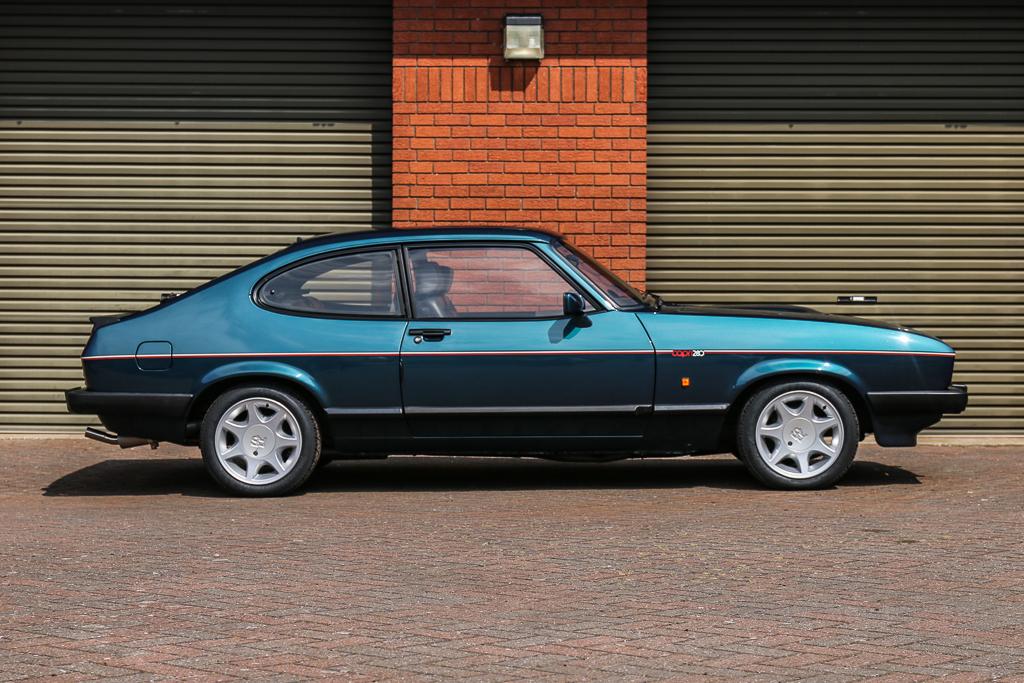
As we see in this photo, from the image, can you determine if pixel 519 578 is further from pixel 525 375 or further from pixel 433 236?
pixel 433 236

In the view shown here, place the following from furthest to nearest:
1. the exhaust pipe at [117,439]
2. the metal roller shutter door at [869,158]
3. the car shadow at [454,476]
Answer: the metal roller shutter door at [869,158]
the car shadow at [454,476]
the exhaust pipe at [117,439]

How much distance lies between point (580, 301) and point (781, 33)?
15.8 feet

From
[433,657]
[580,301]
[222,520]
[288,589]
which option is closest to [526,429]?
[580,301]

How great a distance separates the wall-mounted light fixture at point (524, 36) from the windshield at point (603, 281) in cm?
350

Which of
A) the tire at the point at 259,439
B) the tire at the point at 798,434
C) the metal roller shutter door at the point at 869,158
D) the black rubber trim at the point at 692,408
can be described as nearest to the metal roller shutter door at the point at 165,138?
the metal roller shutter door at the point at 869,158

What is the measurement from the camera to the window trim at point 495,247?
9.58 metres

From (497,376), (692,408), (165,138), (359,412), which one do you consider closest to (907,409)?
(692,408)

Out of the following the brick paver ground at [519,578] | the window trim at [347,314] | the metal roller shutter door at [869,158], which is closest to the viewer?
the brick paver ground at [519,578]

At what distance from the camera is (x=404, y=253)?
980cm

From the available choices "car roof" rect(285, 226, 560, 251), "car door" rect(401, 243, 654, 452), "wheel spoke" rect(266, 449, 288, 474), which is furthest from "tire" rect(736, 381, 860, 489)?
"wheel spoke" rect(266, 449, 288, 474)

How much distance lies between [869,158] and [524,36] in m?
2.90

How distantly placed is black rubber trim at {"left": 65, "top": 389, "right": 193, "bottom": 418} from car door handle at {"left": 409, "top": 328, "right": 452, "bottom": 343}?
1323 mm

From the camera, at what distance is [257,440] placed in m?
9.58

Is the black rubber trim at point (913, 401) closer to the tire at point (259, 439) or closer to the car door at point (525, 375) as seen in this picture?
the car door at point (525, 375)
